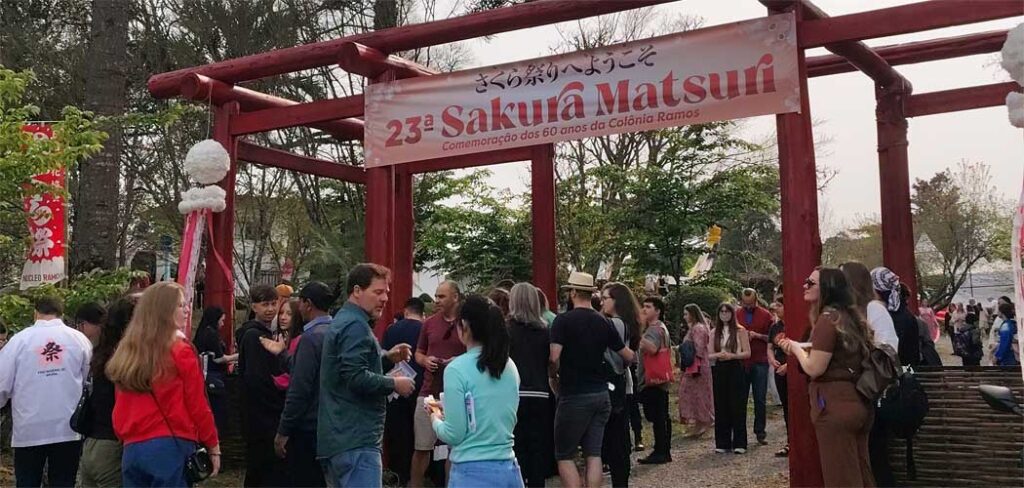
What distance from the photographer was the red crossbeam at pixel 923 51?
8984 millimetres

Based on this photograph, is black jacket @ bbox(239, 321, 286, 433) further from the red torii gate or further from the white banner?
the white banner

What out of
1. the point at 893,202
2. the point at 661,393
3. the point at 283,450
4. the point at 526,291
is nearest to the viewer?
the point at 283,450

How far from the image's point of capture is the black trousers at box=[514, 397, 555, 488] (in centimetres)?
600

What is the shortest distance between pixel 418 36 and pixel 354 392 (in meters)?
4.75

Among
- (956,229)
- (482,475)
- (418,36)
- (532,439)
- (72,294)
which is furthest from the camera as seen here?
(956,229)

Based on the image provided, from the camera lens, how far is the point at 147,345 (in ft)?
13.4

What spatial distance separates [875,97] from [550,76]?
454 centimetres

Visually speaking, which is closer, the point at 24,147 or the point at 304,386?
the point at 304,386

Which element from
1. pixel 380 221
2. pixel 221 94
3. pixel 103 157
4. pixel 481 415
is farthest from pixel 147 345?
pixel 103 157

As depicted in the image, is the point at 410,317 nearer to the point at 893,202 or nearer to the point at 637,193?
the point at 893,202

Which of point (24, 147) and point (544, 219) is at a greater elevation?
point (24, 147)

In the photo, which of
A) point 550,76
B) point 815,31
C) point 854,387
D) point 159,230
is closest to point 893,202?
point 815,31

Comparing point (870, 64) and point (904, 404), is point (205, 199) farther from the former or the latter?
point (870, 64)

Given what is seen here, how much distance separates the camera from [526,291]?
609 cm
